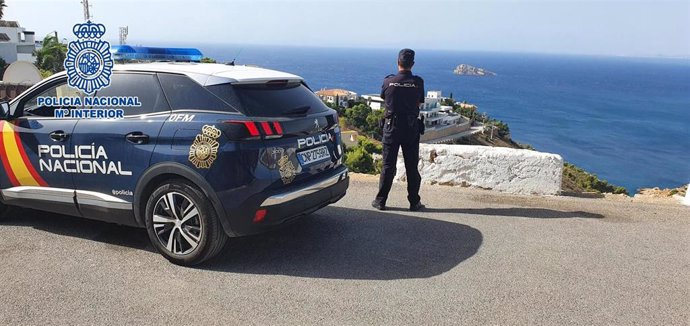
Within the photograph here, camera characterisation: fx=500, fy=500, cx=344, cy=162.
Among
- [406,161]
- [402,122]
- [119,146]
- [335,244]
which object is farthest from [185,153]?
[406,161]

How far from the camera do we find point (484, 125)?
91125mm

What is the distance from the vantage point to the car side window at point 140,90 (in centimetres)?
420

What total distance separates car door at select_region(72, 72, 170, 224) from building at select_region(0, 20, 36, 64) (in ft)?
169

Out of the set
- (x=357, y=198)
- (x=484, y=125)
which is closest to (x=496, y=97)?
(x=484, y=125)

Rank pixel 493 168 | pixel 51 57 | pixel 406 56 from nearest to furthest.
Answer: pixel 406 56, pixel 493 168, pixel 51 57

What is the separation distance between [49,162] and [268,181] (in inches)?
89.5

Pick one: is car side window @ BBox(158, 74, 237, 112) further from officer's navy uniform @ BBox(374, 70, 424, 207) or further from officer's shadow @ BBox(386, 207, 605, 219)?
officer's shadow @ BBox(386, 207, 605, 219)

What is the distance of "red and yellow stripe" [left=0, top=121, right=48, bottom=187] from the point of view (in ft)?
15.6

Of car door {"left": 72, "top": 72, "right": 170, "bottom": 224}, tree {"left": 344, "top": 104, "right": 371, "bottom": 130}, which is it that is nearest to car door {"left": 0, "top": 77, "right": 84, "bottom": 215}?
car door {"left": 72, "top": 72, "right": 170, "bottom": 224}

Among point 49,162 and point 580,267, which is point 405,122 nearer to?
point 580,267

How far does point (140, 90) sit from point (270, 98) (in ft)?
3.82

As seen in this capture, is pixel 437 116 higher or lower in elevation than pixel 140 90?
lower

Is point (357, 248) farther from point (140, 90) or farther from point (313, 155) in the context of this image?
point (140, 90)

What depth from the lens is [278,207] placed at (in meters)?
3.92
